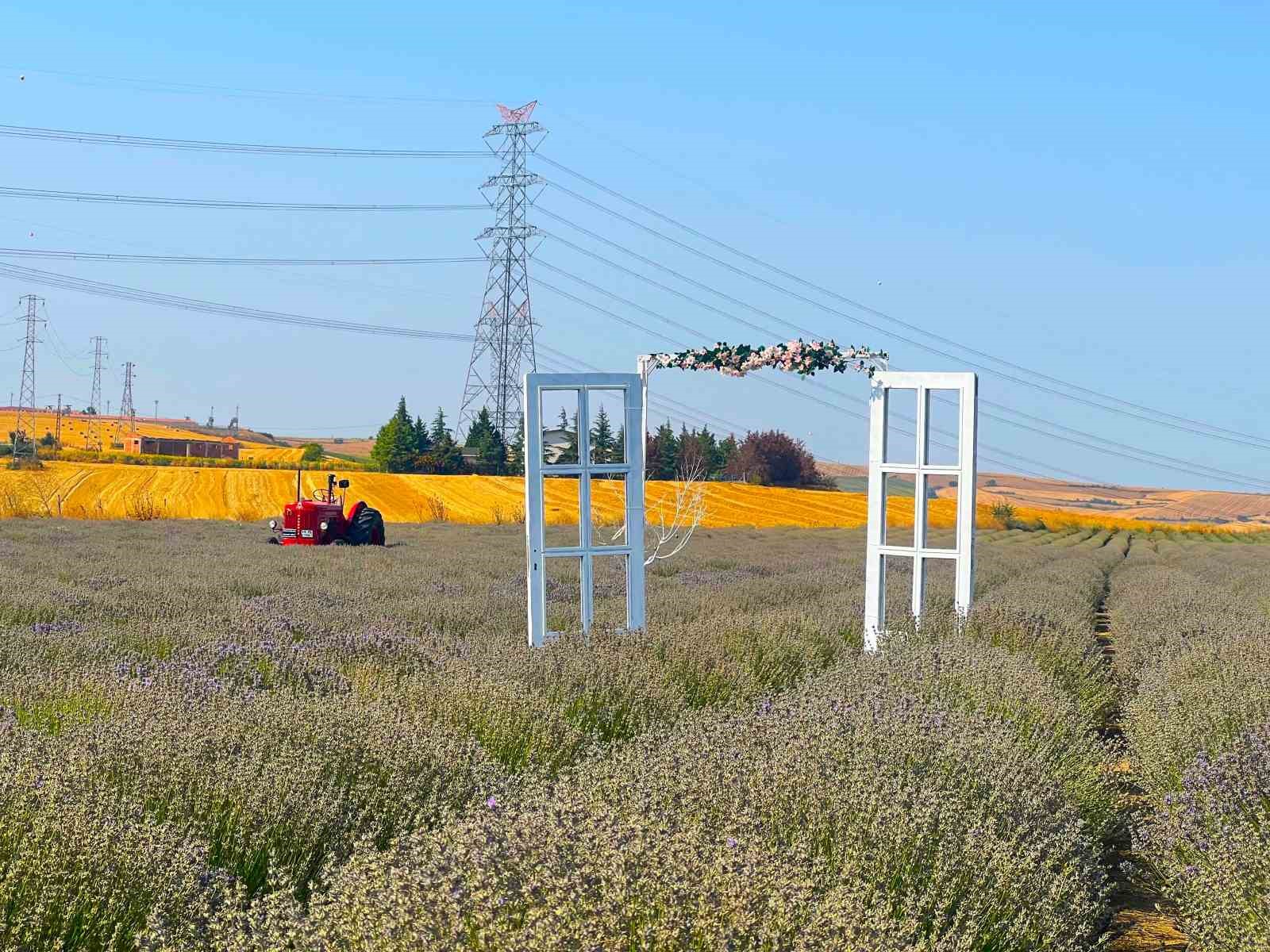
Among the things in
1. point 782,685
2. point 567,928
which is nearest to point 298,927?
point 567,928

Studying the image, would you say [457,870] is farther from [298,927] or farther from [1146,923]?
[1146,923]

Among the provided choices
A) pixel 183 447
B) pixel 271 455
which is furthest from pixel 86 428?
pixel 271 455

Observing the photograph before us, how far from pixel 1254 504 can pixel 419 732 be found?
6602 cm

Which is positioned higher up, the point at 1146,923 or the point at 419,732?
the point at 419,732

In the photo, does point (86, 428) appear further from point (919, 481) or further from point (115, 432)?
point (919, 481)

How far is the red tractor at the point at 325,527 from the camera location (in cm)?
1970

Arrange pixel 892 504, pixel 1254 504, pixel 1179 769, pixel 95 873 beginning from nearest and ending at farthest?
pixel 95 873
pixel 1179 769
pixel 892 504
pixel 1254 504

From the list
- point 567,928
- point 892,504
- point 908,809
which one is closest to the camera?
point 567,928

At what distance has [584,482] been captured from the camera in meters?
7.80

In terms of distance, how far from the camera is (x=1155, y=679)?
219 inches

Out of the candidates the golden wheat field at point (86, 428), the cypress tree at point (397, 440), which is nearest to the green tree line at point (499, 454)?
the cypress tree at point (397, 440)

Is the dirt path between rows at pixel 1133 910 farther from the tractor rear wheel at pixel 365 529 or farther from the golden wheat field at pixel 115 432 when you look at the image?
the golden wheat field at pixel 115 432

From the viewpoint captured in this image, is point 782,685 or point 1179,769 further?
point 782,685

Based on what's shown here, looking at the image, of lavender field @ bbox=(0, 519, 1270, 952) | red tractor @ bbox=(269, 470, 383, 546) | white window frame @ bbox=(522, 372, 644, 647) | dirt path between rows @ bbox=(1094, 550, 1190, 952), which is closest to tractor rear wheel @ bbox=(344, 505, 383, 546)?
red tractor @ bbox=(269, 470, 383, 546)
